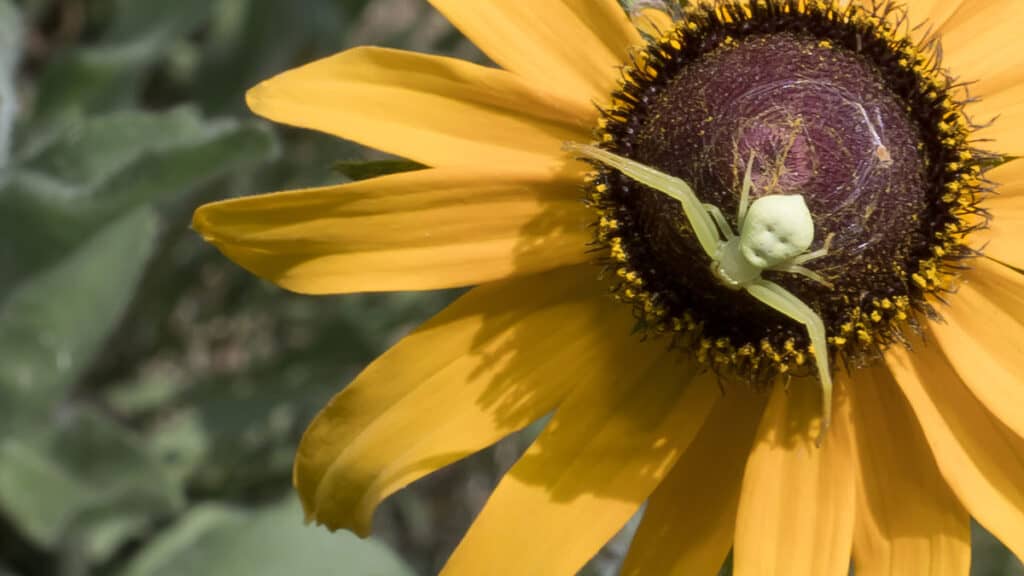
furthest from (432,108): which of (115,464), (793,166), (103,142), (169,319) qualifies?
(169,319)

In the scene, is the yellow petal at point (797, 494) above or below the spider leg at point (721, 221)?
below

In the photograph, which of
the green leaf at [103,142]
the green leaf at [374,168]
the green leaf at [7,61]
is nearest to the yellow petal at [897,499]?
the green leaf at [374,168]

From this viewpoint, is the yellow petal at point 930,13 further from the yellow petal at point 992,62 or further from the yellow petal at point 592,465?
the yellow petal at point 592,465

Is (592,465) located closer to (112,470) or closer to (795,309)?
(795,309)

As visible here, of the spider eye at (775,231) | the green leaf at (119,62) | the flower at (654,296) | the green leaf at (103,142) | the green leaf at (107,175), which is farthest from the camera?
the green leaf at (119,62)

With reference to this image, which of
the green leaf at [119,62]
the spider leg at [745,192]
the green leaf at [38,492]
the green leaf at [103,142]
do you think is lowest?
the green leaf at [38,492]

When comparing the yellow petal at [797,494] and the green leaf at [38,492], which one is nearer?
the yellow petal at [797,494]
